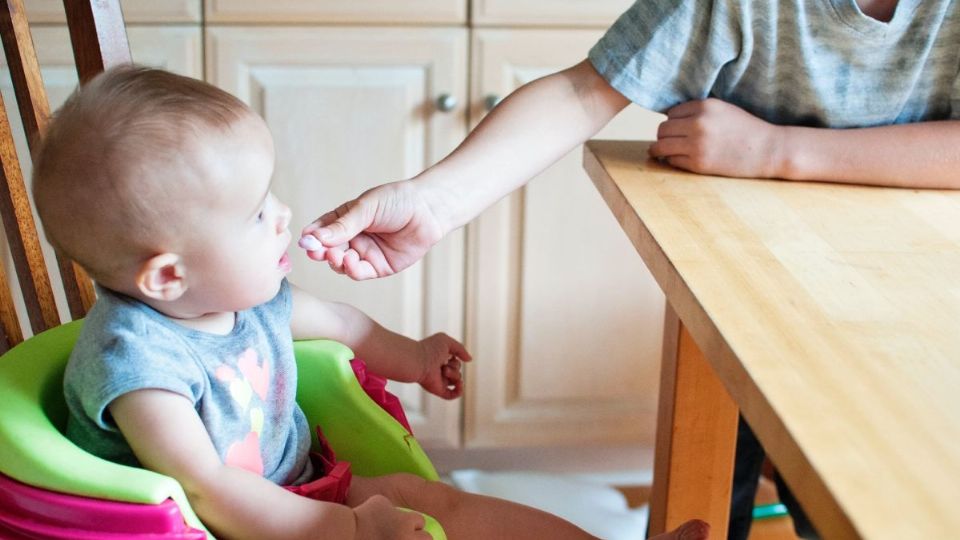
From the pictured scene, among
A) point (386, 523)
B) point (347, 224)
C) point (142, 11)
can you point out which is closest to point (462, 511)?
point (386, 523)

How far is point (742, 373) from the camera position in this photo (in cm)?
56

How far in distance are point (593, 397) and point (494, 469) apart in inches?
8.7

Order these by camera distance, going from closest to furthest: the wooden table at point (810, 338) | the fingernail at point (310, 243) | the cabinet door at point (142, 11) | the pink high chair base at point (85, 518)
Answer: the wooden table at point (810, 338) → the pink high chair base at point (85, 518) → the fingernail at point (310, 243) → the cabinet door at point (142, 11)

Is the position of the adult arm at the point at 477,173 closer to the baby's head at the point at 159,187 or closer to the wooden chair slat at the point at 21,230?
the baby's head at the point at 159,187

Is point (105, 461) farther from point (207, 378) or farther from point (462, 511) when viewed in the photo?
point (462, 511)

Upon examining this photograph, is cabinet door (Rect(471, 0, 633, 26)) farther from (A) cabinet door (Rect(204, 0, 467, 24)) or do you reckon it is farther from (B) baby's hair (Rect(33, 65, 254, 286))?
(B) baby's hair (Rect(33, 65, 254, 286))

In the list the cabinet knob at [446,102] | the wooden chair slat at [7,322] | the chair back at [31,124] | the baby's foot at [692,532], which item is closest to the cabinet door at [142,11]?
the cabinet knob at [446,102]

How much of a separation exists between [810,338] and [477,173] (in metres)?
0.39

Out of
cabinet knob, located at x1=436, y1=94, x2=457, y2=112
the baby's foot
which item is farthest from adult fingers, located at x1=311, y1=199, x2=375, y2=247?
cabinet knob, located at x1=436, y1=94, x2=457, y2=112

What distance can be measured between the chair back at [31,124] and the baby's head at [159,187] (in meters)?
0.12

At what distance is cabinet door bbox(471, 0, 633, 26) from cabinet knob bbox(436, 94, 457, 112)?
110 mm

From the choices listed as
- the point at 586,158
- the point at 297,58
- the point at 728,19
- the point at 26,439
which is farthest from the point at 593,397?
the point at 26,439

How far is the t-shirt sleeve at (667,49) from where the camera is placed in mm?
916

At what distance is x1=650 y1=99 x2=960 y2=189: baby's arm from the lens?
891 millimetres
